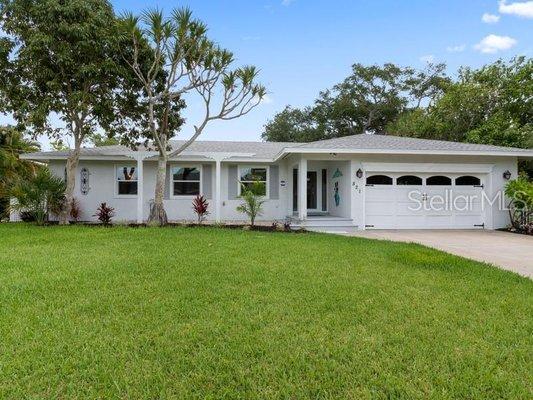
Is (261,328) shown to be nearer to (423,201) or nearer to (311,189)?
(423,201)

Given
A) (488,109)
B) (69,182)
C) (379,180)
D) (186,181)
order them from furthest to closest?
(488,109), (186,181), (379,180), (69,182)

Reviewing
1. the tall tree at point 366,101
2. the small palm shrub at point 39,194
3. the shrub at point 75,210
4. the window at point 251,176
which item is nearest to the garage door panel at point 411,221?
the window at point 251,176

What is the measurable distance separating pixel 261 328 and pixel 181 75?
11.1 meters

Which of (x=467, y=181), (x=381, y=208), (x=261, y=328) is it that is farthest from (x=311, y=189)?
(x=261, y=328)

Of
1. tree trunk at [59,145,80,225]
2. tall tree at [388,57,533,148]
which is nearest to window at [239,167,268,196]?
tree trunk at [59,145,80,225]

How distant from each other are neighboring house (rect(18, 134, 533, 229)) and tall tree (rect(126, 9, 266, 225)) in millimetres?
1464

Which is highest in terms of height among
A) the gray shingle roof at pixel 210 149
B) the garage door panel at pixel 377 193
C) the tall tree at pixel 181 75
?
the tall tree at pixel 181 75

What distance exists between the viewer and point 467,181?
1409 centimetres

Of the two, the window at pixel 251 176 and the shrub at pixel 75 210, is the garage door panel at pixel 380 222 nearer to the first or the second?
the window at pixel 251 176

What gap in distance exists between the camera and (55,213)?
1362 cm

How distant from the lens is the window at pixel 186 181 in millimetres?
15594

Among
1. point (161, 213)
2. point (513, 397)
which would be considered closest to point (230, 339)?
point (513, 397)

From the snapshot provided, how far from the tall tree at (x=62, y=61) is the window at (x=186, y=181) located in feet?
11.4

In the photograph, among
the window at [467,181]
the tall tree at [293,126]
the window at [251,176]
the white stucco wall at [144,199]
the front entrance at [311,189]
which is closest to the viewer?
the window at [467,181]
